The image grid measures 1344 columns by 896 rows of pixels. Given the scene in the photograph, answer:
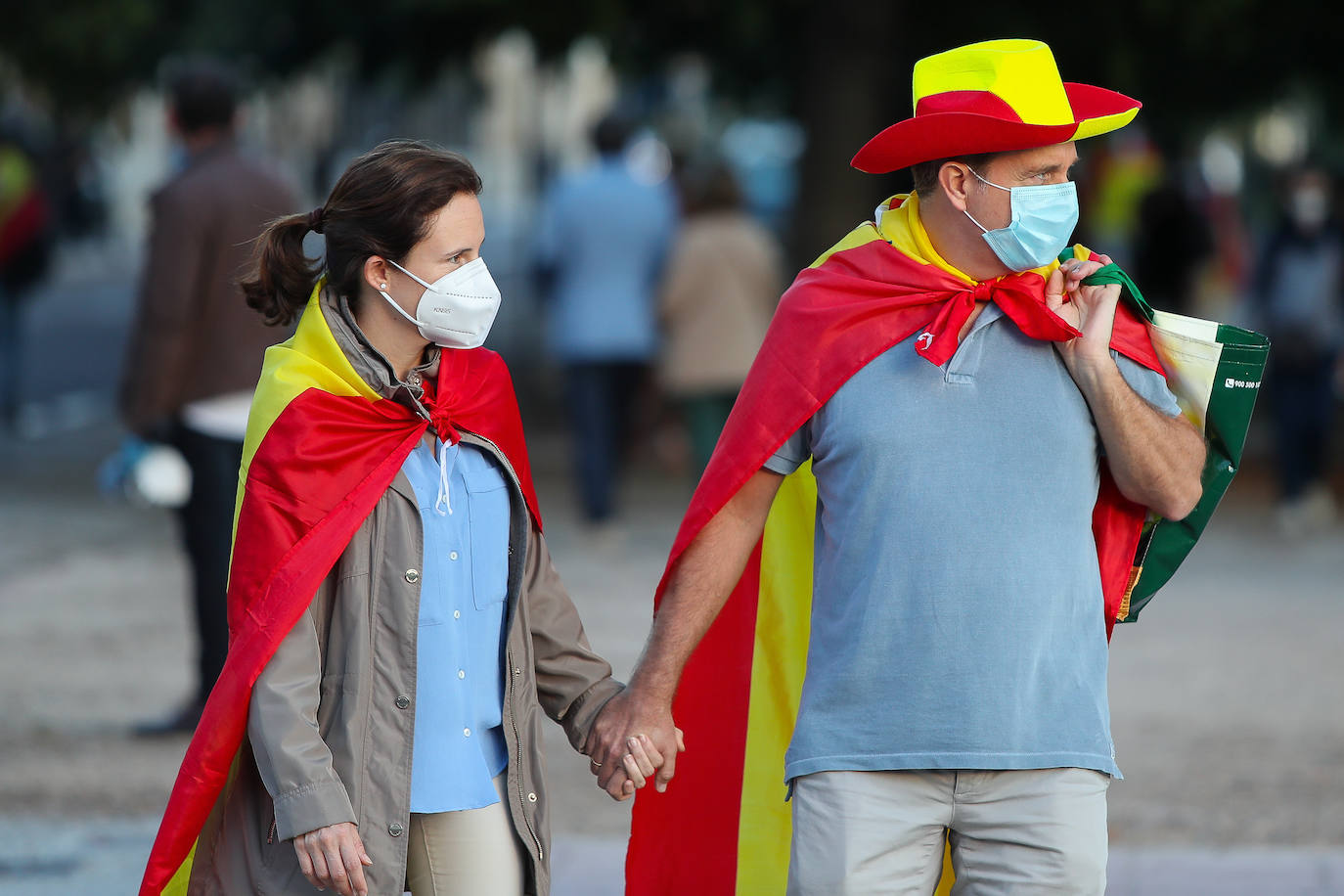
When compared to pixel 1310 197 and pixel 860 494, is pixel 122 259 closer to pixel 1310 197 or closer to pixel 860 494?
pixel 1310 197

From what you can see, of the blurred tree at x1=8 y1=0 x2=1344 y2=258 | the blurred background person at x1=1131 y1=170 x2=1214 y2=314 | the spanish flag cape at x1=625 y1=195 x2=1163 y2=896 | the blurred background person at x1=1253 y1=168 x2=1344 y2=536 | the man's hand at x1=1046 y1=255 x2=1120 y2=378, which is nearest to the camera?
the man's hand at x1=1046 y1=255 x2=1120 y2=378

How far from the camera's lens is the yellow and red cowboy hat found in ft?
10.3

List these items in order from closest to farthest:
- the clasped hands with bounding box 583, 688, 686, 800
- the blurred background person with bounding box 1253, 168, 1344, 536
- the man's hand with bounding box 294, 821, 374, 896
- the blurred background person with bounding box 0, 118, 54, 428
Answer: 1. the man's hand with bounding box 294, 821, 374, 896
2. the clasped hands with bounding box 583, 688, 686, 800
3. the blurred background person with bounding box 1253, 168, 1344, 536
4. the blurred background person with bounding box 0, 118, 54, 428

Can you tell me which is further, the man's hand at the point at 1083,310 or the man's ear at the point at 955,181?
the man's ear at the point at 955,181

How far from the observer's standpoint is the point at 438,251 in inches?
129

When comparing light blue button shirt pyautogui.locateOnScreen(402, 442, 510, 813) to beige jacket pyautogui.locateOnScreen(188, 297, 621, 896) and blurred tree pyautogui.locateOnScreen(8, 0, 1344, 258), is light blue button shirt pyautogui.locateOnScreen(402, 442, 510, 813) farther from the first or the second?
blurred tree pyautogui.locateOnScreen(8, 0, 1344, 258)

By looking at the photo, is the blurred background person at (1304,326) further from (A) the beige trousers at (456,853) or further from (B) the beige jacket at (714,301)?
(A) the beige trousers at (456,853)

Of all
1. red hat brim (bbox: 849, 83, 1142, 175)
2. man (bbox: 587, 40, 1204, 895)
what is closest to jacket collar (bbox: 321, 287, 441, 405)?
man (bbox: 587, 40, 1204, 895)

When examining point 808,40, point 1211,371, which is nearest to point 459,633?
point 1211,371

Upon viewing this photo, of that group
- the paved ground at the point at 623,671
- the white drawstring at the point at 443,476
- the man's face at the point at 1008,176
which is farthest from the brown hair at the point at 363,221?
the paved ground at the point at 623,671

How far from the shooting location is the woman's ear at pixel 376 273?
10.8ft

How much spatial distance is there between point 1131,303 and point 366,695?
1449mm

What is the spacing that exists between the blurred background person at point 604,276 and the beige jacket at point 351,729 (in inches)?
281

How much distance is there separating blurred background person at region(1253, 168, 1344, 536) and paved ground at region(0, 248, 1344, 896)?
39 centimetres
